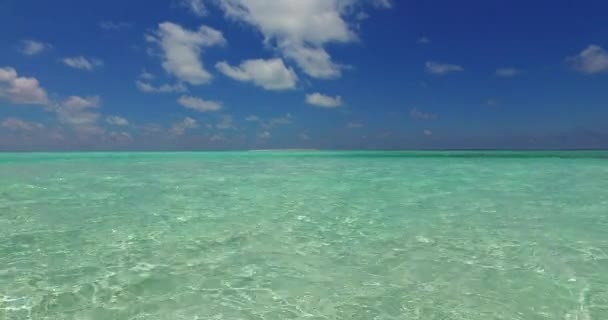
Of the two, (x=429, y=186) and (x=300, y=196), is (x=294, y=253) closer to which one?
(x=300, y=196)

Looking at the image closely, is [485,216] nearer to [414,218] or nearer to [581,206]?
[414,218]

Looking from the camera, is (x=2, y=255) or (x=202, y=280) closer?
(x=202, y=280)

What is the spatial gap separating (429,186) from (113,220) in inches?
437

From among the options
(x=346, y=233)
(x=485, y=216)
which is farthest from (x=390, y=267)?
(x=485, y=216)

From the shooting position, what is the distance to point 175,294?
4.58m

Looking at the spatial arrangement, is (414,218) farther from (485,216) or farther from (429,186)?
(429,186)

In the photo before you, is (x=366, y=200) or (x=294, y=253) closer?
(x=294, y=253)

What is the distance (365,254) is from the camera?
6098 millimetres

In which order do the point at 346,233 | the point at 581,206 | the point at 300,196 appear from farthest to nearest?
1. the point at 300,196
2. the point at 581,206
3. the point at 346,233

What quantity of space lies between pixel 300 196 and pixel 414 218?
4656 millimetres

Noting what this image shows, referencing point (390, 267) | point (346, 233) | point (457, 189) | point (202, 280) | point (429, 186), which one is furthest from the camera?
point (429, 186)

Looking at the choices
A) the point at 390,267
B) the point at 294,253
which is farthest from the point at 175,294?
the point at 390,267

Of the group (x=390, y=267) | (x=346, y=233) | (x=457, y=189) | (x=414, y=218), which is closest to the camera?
(x=390, y=267)

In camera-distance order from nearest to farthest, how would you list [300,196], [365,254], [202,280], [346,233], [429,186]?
1. [202,280]
2. [365,254]
3. [346,233]
4. [300,196]
5. [429,186]
